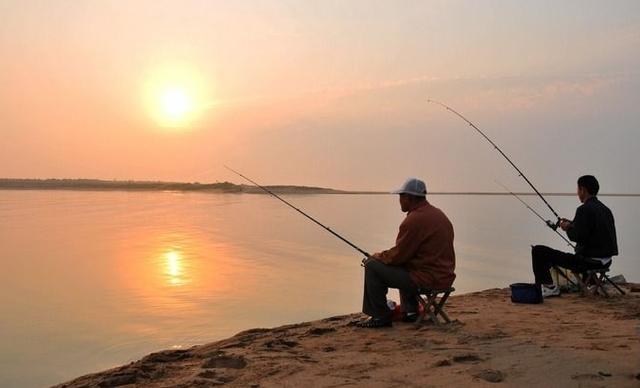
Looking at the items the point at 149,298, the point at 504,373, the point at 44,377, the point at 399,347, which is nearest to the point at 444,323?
the point at 399,347

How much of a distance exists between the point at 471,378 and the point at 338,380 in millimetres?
850

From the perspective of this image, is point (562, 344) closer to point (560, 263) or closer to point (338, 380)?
point (338, 380)

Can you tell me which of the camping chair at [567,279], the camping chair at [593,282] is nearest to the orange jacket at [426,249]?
the camping chair at [593,282]

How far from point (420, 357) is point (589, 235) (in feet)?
11.0

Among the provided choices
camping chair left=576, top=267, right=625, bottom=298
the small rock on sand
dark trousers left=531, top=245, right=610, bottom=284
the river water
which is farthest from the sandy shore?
the river water

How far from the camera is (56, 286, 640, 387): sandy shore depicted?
3.88 m

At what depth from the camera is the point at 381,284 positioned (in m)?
5.59

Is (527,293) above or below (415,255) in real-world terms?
below

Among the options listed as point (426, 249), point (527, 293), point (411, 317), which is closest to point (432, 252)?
point (426, 249)

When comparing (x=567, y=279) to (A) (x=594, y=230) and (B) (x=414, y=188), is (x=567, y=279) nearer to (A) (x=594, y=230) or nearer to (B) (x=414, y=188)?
(A) (x=594, y=230)

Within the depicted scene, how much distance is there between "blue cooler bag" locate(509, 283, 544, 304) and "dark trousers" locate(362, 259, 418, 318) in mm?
1916

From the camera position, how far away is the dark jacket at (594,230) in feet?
22.1

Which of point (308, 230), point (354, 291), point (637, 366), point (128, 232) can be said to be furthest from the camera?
point (308, 230)

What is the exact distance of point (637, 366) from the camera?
3.83 meters
